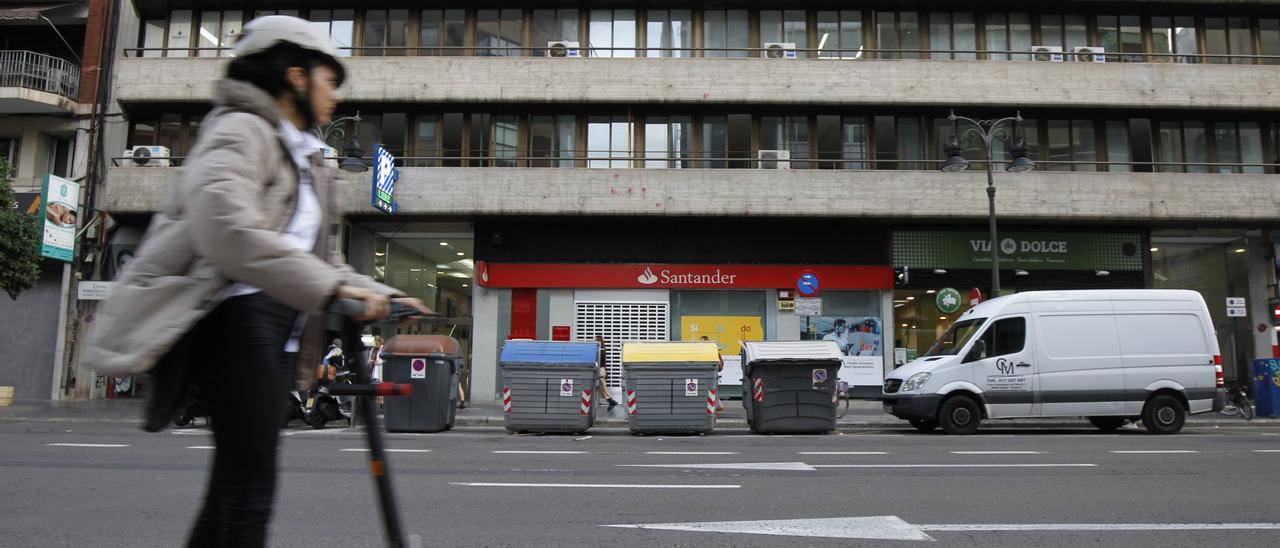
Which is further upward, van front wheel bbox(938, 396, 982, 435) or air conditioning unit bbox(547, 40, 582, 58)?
air conditioning unit bbox(547, 40, 582, 58)

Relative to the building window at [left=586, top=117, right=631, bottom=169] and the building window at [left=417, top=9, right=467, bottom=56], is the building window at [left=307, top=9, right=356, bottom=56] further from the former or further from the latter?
the building window at [left=586, top=117, right=631, bottom=169]

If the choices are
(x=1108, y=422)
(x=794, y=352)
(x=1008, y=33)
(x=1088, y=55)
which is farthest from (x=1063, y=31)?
(x=794, y=352)

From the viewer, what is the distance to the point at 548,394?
1369cm

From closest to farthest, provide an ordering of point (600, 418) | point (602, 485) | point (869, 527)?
point (869, 527)
point (602, 485)
point (600, 418)

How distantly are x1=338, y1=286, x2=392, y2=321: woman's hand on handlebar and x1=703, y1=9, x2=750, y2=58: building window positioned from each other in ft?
73.8

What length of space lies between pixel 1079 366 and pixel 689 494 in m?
10.2

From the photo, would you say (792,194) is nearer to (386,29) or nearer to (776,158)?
(776,158)

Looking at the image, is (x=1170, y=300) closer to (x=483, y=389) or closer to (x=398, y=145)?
(x=483, y=389)

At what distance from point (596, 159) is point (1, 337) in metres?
16.4

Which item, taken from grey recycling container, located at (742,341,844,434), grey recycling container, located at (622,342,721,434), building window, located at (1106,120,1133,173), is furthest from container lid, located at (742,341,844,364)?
building window, located at (1106,120,1133,173)

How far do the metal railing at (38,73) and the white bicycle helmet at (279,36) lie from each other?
25.2m

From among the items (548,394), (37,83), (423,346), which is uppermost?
(37,83)

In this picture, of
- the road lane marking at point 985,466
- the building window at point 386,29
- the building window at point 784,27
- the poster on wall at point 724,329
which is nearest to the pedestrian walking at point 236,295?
the road lane marking at point 985,466

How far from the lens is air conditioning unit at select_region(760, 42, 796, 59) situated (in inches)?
902
